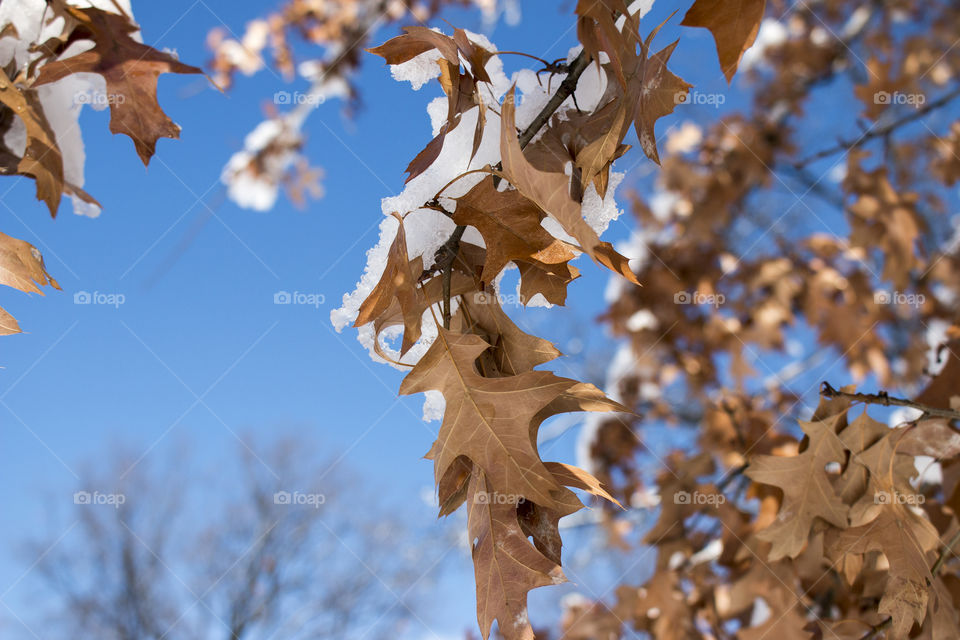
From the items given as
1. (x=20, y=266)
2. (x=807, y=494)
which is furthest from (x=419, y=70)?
(x=807, y=494)

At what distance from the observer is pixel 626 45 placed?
55 cm

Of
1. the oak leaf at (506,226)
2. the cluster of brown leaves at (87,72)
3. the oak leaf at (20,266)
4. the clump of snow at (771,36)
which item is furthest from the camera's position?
the clump of snow at (771,36)

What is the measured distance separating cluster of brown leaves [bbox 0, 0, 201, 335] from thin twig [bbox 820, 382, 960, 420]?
97 cm

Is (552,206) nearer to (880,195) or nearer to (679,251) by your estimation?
(880,195)

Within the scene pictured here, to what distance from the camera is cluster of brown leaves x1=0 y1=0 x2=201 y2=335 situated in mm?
787

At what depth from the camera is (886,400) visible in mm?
767

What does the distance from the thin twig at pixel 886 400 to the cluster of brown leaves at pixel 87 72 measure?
38.0 inches

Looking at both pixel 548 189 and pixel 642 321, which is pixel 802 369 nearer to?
pixel 642 321

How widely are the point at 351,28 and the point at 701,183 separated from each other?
7.80 feet

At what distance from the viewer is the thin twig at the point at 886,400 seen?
0.74m

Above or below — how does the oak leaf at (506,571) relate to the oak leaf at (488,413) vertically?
below

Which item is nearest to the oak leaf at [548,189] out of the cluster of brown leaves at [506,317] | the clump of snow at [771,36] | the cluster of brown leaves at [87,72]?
the cluster of brown leaves at [506,317]

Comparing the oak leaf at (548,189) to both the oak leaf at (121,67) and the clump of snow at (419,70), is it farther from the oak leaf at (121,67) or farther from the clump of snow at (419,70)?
the oak leaf at (121,67)

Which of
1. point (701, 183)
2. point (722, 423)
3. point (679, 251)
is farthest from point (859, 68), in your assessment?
point (722, 423)
